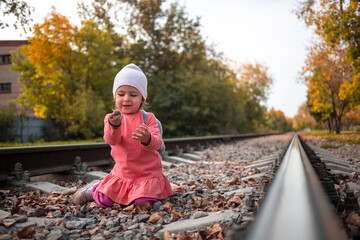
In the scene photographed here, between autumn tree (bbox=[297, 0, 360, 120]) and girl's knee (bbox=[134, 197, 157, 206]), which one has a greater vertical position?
autumn tree (bbox=[297, 0, 360, 120])

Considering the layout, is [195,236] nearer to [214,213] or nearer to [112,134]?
[214,213]

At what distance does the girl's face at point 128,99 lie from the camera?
273 centimetres

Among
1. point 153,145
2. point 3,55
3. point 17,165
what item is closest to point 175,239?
point 153,145

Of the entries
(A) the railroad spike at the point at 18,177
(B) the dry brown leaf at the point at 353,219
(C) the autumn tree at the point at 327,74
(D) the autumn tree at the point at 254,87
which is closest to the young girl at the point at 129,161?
(A) the railroad spike at the point at 18,177

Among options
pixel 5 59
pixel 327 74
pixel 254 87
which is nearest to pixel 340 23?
pixel 327 74

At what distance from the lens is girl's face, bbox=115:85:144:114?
273 centimetres

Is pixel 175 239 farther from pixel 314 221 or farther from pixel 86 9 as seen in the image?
pixel 86 9

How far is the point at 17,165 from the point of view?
3578 mm

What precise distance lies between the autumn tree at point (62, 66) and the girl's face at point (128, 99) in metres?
13.0

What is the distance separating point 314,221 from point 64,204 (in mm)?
2534

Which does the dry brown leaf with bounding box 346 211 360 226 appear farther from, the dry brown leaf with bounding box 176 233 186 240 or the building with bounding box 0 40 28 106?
the building with bounding box 0 40 28 106

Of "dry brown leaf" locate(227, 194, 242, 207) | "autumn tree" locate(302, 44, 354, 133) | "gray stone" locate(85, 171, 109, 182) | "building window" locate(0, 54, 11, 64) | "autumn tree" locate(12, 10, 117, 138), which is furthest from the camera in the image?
"building window" locate(0, 54, 11, 64)

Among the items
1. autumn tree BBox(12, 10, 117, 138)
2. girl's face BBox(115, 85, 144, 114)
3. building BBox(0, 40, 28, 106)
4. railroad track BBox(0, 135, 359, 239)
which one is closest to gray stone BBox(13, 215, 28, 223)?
railroad track BBox(0, 135, 359, 239)

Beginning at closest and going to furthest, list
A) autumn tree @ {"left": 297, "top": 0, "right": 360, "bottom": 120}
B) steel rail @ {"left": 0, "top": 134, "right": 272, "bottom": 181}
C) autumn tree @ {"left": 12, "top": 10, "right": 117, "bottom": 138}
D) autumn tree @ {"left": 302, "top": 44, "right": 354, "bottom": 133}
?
steel rail @ {"left": 0, "top": 134, "right": 272, "bottom": 181} < autumn tree @ {"left": 297, "top": 0, "right": 360, "bottom": 120} < autumn tree @ {"left": 12, "top": 10, "right": 117, "bottom": 138} < autumn tree @ {"left": 302, "top": 44, "right": 354, "bottom": 133}
